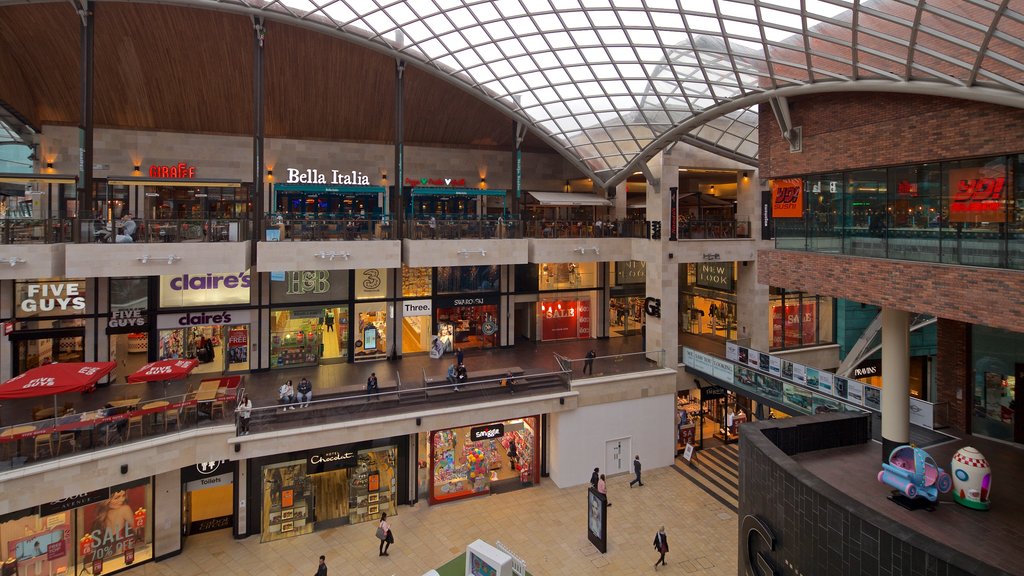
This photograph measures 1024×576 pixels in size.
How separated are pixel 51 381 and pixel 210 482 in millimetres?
7041

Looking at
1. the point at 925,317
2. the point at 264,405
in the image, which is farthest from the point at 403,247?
the point at 925,317

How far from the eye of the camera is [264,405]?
22703mm

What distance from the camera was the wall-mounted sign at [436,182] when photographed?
112ft

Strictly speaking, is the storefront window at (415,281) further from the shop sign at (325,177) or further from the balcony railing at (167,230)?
the balcony railing at (167,230)

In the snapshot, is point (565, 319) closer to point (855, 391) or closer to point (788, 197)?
point (788, 197)

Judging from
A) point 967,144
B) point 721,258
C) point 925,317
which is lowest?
point 925,317

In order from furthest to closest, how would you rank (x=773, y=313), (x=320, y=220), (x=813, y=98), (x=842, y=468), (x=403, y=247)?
(x=773, y=313) < (x=403, y=247) < (x=320, y=220) < (x=813, y=98) < (x=842, y=468)

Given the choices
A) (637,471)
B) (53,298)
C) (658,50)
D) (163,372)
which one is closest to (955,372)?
(637,471)

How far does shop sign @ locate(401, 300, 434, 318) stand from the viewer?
31836 mm

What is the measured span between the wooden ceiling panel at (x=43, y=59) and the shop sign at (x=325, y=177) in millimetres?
10543

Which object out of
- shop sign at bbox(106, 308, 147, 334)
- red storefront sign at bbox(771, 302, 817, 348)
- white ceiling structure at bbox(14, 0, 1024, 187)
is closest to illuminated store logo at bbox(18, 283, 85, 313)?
shop sign at bbox(106, 308, 147, 334)

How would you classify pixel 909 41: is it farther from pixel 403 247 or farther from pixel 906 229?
pixel 403 247

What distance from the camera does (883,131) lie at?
17.2 meters

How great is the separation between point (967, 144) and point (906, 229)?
2718 millimetres
